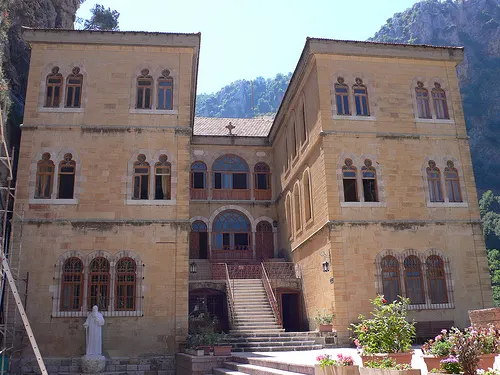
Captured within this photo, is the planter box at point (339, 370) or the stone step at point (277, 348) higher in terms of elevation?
the planter box at point (339, 370)

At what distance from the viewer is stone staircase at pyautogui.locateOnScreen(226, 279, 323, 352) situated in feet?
57.7

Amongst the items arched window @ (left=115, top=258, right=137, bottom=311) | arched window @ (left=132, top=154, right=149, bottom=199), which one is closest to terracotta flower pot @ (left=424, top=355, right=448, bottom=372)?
arched window @ (left=115, top=258, right=137, bottom=311)

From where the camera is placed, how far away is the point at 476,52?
79.9 m

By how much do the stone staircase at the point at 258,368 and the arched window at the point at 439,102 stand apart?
13.6 m

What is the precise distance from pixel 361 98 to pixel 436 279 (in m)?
8.01

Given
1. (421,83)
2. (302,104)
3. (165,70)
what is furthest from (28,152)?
(421,83)

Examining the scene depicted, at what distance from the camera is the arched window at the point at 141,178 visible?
18922 millimetres

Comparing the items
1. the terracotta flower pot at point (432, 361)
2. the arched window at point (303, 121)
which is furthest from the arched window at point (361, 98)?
the terracotta flower pot at point (432, 361)

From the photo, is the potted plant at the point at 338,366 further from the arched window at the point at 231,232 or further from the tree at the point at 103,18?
the tree at the point at 103,18

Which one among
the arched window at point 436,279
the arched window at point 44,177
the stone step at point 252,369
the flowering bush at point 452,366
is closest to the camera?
the flowering bush at point 452,366

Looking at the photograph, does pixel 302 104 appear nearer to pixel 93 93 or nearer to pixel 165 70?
pixel 165 70

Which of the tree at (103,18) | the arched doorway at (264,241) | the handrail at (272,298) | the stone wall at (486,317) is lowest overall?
the stone wall at (486,317)

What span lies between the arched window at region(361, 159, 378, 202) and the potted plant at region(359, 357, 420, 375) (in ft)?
38.6

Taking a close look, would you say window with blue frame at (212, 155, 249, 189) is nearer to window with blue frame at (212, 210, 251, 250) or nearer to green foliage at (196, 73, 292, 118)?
window with blue frame at (212, 210, 251, 250)
